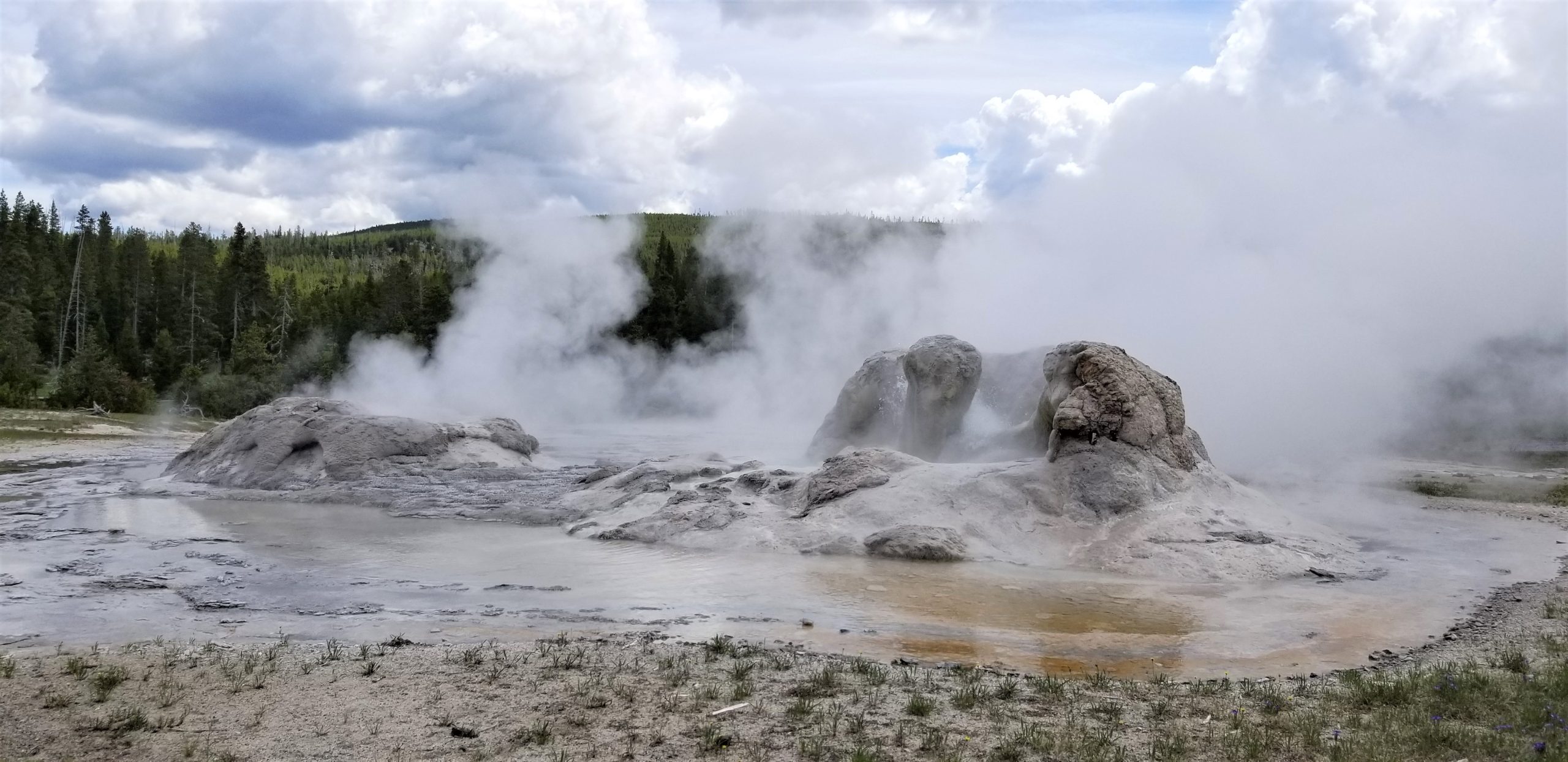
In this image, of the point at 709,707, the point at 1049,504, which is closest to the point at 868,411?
the point at 1049,504

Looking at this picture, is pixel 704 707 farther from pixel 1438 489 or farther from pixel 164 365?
pixel 164 365

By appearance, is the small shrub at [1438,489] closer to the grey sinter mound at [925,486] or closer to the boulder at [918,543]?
the grey sinter mound at [925,486]

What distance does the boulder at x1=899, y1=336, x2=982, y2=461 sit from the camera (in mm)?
17953

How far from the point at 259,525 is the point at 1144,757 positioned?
12097 mm

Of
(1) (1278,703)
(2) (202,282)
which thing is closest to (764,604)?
(1) (1278,703)

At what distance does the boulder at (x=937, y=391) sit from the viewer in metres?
18.0

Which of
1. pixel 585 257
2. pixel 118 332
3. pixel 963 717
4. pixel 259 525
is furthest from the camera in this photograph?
pixel 118 332

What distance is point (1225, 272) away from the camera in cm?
2831

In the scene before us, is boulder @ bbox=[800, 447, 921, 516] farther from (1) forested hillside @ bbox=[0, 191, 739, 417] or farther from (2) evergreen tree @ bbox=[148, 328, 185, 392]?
(2) evergreen tree @ bbox=[148, 328, 185, 392]

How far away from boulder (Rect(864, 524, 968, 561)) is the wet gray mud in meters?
0.34

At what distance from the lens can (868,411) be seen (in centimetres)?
1998

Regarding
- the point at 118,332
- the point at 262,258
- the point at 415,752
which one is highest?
the point at 262,258

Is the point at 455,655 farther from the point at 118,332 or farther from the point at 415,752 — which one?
the point at 118,332

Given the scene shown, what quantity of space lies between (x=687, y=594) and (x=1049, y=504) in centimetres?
480
